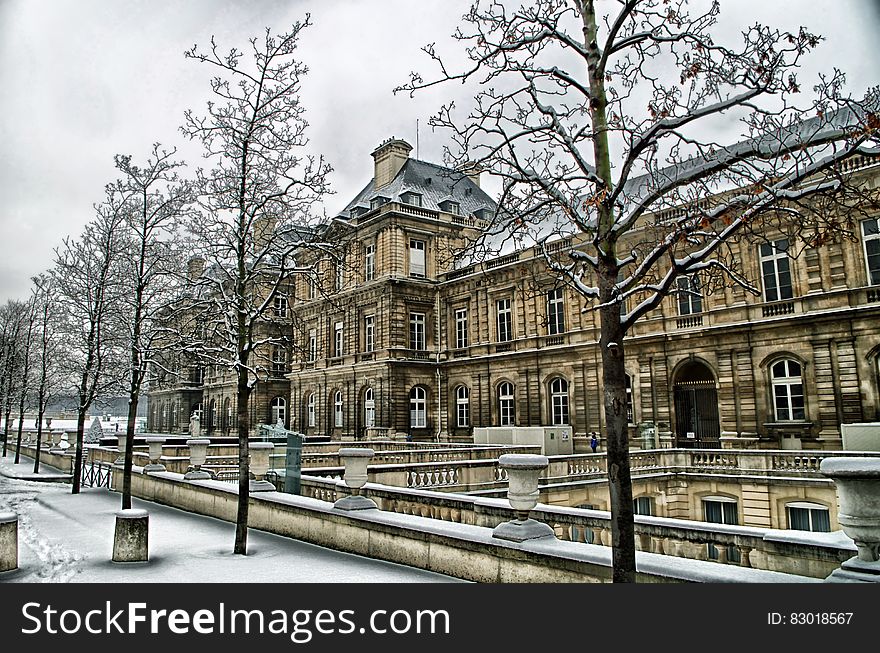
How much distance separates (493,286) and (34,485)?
950 inches

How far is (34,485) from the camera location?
22703 mm

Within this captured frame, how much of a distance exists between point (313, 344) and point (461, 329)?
13.5 m

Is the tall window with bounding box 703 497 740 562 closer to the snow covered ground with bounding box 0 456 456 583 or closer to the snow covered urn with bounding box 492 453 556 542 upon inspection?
the snow covered ground with bounding box 0 456 456 583

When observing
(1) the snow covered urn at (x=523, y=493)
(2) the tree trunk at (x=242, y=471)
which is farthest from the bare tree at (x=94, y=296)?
(1) the snow covered urn at (x=523, y=493)

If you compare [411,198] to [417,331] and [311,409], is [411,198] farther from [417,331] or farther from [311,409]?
[311,409]

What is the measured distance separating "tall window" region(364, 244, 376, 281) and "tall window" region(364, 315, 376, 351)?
103 inches

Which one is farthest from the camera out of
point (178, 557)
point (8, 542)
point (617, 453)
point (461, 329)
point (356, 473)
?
point (461, 329)

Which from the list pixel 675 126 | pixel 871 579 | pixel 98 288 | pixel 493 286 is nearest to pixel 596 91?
pixel 675 126

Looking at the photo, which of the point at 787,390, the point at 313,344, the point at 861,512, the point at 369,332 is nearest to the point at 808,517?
the point at 787,390

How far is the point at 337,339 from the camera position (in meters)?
46.7

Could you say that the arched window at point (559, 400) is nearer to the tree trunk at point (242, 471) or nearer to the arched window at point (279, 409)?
the tree trunk at point (242, 471)

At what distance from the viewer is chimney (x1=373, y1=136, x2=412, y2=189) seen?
46.7 metres

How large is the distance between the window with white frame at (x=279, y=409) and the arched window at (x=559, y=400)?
28582 mm

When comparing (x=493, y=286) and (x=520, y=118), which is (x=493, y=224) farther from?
(x=493, y=286)
